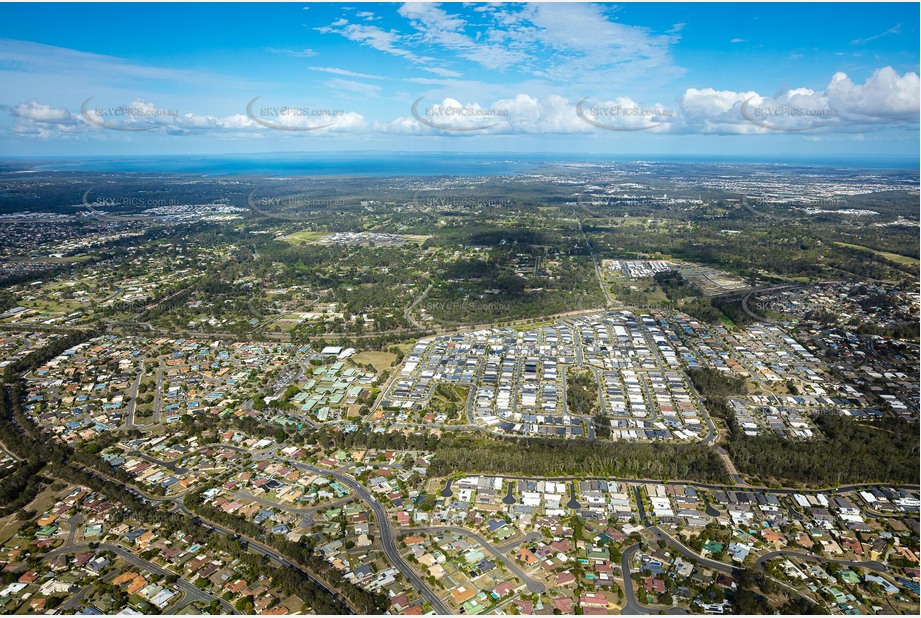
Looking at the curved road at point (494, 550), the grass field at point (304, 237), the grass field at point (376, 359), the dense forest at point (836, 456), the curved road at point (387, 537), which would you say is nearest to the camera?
the curved road at point (387, 537)

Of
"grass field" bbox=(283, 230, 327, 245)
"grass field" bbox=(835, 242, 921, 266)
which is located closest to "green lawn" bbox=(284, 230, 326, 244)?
"grass field" bbox=(283, 230, 327, 245)

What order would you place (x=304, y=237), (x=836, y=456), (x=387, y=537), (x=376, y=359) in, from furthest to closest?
1. (x=304, y=237)
2. (x=376, y=359)
3. (x=836, y=456)
4. (x=387, y=537)

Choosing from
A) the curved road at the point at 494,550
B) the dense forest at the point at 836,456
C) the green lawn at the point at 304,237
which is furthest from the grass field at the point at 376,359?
the green lawn at the point at 304,237

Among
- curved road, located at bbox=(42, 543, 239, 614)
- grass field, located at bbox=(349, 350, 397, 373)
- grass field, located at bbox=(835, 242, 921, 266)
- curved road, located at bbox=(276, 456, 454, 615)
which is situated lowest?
curved road, located at bbox=(42, 543, 239, 614)

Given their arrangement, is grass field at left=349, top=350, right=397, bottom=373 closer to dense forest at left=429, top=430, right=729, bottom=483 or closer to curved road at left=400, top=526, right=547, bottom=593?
dense forest at left=429, top=430, right=729, bottom=483

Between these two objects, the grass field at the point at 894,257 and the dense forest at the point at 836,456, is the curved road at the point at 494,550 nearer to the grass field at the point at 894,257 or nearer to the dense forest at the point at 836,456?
the dense forest at the point at 836,456

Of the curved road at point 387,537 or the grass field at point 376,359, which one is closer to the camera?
the curved road at point 387,537

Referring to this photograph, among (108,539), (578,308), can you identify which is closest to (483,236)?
(578,308)

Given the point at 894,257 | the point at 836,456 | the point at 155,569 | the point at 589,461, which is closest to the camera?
the point at 155,569

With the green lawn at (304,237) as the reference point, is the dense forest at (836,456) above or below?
below

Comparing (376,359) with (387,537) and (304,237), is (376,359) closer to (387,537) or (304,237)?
(387,537)

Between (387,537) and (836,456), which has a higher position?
(836,456)

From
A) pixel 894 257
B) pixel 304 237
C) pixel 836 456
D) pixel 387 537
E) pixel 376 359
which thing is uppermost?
pixel 304 237

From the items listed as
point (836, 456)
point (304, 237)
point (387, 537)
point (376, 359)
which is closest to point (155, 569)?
point (387, 537)
